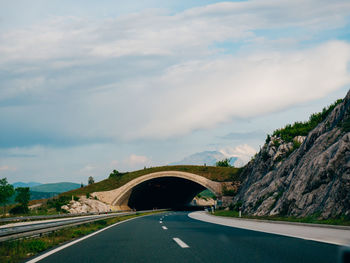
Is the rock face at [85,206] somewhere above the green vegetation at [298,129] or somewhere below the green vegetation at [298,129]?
below

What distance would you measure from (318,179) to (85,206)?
139 ft

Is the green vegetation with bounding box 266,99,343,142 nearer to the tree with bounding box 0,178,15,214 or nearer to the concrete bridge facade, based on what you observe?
the concrete bridge facade

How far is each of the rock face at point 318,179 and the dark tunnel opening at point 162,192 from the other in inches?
1458

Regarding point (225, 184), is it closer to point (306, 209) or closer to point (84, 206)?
point (84, 206)

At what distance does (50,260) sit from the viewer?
288 inches

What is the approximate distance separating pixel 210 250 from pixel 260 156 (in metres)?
38.0

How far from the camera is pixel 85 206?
5744 cm

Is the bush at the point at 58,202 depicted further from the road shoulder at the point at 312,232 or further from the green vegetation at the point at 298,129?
the road shoulder at the point at 312,232

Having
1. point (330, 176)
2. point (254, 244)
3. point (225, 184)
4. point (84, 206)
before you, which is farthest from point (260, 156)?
point (254, 244)

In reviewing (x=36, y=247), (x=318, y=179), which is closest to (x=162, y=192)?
(x=318, y=179)

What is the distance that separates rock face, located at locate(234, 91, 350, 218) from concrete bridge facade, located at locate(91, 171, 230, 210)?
29.5 m

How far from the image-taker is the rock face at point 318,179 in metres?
18.9

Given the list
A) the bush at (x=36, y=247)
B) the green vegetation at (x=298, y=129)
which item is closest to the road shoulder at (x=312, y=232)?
the bush at (x=36, y=247)

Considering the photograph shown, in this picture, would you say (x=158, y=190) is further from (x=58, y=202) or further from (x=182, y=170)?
(x=58, y=202)
